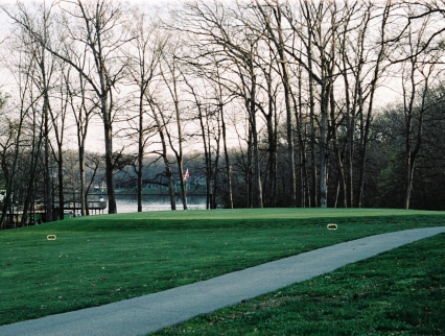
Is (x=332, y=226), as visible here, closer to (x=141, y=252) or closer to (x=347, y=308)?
(x=141, y=252)

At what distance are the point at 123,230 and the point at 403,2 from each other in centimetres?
1570

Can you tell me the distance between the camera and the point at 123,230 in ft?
83.1

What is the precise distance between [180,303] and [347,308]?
8.10ft

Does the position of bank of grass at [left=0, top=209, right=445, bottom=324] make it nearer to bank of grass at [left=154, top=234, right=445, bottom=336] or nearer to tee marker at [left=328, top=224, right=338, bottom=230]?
tee marker at [left=328, top=224, right=338, bottom=230]

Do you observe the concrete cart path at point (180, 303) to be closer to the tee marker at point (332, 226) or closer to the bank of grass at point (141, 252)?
the bank of grass at point (141, 252)

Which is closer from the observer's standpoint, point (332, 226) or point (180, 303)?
point (180, 303)

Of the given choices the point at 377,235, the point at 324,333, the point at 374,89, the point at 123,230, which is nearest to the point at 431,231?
the point at 377,235

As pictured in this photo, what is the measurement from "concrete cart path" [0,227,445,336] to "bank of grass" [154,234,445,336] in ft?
1.41

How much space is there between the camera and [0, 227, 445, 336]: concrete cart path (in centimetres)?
707

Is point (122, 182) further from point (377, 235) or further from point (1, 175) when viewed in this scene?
point (377, 235)

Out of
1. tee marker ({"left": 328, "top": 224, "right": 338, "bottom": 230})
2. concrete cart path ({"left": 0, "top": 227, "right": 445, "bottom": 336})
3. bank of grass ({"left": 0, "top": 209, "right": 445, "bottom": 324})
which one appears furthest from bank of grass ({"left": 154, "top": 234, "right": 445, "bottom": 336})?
tee marker ({"left": 328, "top": 224, "right": 338, "bottom": 230})

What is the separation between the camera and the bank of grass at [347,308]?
6227 mm

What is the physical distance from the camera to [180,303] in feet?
27.1

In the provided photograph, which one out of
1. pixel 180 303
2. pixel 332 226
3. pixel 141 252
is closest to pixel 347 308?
pixel 180 303
